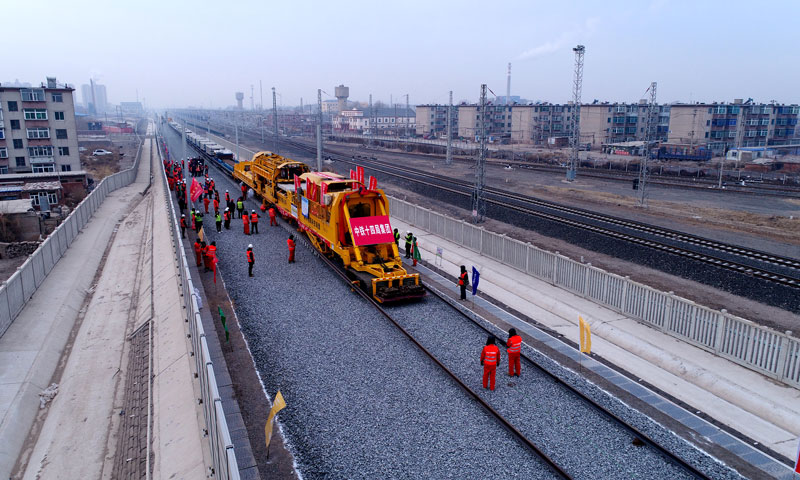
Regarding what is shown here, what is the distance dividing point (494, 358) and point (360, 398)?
3.01 meters

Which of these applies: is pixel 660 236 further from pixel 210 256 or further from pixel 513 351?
pixel 210 256

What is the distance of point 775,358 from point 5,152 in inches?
2784

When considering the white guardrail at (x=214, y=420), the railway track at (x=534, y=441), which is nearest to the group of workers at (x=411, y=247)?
the railway track at (x=534, y=441)

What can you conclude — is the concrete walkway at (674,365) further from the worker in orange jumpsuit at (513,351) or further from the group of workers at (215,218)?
the group of workers at (215,218)

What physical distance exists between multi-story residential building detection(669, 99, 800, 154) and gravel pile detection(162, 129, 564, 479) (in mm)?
78346

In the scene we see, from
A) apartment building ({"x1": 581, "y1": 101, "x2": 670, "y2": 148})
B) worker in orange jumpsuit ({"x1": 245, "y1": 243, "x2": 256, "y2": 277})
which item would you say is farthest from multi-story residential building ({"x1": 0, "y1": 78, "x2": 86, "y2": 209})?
apartment building ({"x1": 581, "y1": 101, "x2": 670, "y2": 148})

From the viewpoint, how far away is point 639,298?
51.2ft

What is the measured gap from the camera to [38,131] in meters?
59.7

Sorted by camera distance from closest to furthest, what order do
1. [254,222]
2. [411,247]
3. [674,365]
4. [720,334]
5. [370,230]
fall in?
[674,365] → [720,334] → [370,230] → [411,247] → [254,222]

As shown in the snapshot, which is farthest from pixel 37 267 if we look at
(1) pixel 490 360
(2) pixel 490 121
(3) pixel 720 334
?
(2) pixel 490 121

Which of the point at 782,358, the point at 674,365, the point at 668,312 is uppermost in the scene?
the point at 668,312

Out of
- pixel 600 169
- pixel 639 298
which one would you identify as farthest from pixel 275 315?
pixel 600 169

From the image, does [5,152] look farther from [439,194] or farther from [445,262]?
[445,262]

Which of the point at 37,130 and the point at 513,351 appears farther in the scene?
the point at 37,130
